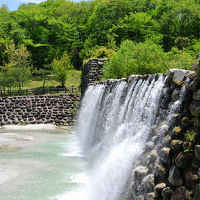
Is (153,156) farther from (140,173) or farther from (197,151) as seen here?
(197,151)

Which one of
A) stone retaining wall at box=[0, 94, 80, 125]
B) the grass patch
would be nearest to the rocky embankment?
stone retaining wall at box=[0, 94, 80, 125]

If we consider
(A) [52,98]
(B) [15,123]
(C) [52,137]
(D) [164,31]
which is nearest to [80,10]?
(D) [164,31]

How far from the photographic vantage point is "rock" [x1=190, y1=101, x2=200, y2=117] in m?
2.92

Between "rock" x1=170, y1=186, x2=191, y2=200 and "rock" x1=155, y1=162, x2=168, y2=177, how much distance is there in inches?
13.1

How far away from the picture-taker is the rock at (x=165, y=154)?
3.23m

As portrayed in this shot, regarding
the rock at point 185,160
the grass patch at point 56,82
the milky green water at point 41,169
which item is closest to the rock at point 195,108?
the rock at point 185,160

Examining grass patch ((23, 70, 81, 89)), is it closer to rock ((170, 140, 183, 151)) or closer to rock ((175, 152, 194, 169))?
rock ((170, 140, 183, 151))

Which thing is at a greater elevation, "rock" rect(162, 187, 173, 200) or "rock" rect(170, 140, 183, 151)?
"rock" rect(170, 140, 183, 151)

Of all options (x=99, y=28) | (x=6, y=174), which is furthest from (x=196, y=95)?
(x=99, y=28)

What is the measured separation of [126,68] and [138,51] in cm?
108

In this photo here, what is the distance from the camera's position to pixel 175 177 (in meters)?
2.96

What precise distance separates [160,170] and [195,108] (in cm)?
100

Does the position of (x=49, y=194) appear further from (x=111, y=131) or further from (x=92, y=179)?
(x=111, y=131)

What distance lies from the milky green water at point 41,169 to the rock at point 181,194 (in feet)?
11.5
